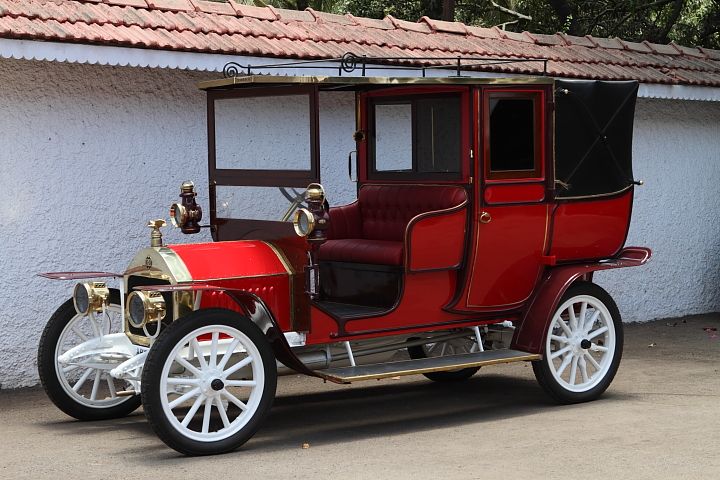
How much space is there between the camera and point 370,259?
23.6 ft

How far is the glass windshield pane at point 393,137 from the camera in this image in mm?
7676

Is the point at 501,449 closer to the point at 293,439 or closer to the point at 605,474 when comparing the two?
the point at 605,474

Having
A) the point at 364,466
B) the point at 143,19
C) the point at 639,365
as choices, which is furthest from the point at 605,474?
the point at 143,19

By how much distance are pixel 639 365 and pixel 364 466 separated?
3715 mm

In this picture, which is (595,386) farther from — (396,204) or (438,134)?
(438,134)

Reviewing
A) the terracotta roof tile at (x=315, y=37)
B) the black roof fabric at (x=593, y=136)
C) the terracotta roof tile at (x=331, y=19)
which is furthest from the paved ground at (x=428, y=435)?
the terracotta roof tile at (x=331, y=19)

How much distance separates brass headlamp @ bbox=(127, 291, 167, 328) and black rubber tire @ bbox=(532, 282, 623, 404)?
2459 mm

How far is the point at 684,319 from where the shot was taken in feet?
37.7

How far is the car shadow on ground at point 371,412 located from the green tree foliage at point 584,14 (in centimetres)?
1109

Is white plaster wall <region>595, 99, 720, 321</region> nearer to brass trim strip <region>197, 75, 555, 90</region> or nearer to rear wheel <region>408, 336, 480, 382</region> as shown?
rear wheel <region>408, 336, 480, 382</region>

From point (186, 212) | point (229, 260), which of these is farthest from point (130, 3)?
point (229, 260)

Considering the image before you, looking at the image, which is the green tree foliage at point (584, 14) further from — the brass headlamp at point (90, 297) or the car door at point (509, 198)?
the brass headlamp at point (90, 297)

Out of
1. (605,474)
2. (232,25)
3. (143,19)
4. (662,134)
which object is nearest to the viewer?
(605,474)

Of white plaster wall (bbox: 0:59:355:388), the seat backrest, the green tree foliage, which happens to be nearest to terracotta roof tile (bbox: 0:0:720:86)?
white plaster wall (bbox: 0:59:355:388)
